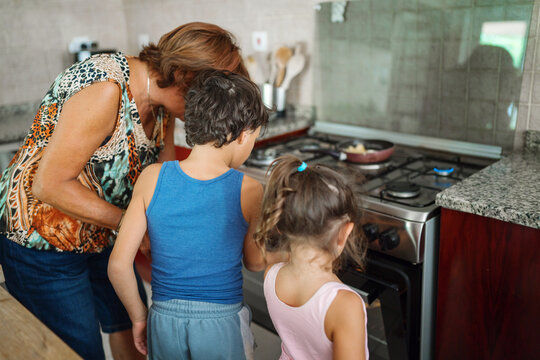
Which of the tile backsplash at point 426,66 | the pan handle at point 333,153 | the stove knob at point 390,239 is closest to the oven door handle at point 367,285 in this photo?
the stove knob at point 390,239

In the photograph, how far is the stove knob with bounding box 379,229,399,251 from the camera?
4.15ft

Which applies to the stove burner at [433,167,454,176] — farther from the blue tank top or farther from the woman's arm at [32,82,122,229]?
the woman's arm at [32,82,122,229]

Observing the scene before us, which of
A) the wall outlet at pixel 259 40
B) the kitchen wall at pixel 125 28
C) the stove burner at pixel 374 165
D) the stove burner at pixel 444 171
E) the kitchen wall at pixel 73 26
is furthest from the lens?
the kitchen wall at pixel 73 26

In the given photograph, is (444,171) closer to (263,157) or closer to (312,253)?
(263,157)

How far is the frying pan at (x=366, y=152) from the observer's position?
64.6 inches

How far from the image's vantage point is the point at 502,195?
119 centimetres

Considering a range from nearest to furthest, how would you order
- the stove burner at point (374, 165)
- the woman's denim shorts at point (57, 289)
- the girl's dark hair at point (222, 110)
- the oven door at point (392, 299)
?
the girl's dark hair at point (222, 110)
the woman's denim shorts at point (57, 289)
the oven door at point (392, 299)
the stove burner at point (374, 165)

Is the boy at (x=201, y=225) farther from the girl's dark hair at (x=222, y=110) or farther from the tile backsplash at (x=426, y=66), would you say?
the tile backsplash at (x=426, y=66)

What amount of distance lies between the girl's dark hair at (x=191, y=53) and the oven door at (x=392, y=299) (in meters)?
0.69

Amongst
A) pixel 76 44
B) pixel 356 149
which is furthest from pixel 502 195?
pixel 76 44

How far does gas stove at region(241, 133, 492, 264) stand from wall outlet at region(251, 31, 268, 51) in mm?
598

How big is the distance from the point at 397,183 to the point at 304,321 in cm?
66

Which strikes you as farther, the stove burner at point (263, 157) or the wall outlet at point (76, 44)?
the wall outlet at point (76, 44)

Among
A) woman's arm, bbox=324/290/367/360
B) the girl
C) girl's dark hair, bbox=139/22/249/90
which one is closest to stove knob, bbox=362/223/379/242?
the girl
